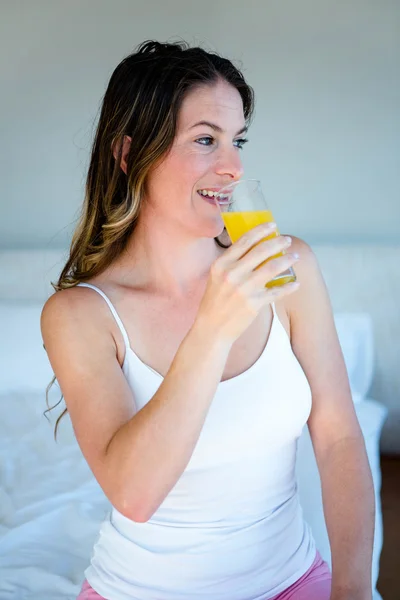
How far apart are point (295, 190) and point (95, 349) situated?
6.08ft

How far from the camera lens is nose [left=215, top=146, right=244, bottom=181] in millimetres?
1329

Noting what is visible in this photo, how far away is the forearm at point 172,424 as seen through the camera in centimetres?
105

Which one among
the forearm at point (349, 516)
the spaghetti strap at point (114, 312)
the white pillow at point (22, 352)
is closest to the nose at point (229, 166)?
the spaghetti strap at point (114, 312)

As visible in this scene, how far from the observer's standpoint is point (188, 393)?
1058mm

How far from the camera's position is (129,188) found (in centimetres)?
149

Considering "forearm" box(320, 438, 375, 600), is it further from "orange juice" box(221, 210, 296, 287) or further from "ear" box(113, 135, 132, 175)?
"ear" box(113, 135, 132, 175)

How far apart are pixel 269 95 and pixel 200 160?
171 cm

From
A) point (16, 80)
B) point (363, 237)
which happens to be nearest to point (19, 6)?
point (16, 80)

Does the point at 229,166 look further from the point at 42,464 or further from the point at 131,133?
the point at 42,464

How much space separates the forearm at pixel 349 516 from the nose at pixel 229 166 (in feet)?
1.76

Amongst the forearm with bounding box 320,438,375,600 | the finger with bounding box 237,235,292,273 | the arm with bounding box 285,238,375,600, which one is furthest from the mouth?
the forearm with bounding box 320,438,375,600

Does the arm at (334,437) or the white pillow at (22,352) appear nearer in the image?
the arm at (334,437)

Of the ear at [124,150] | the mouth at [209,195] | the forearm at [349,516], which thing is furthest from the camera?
the ear at [124,150]

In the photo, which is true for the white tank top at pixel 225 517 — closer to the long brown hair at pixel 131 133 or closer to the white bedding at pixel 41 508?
the long brown hair at pixel 131 133
